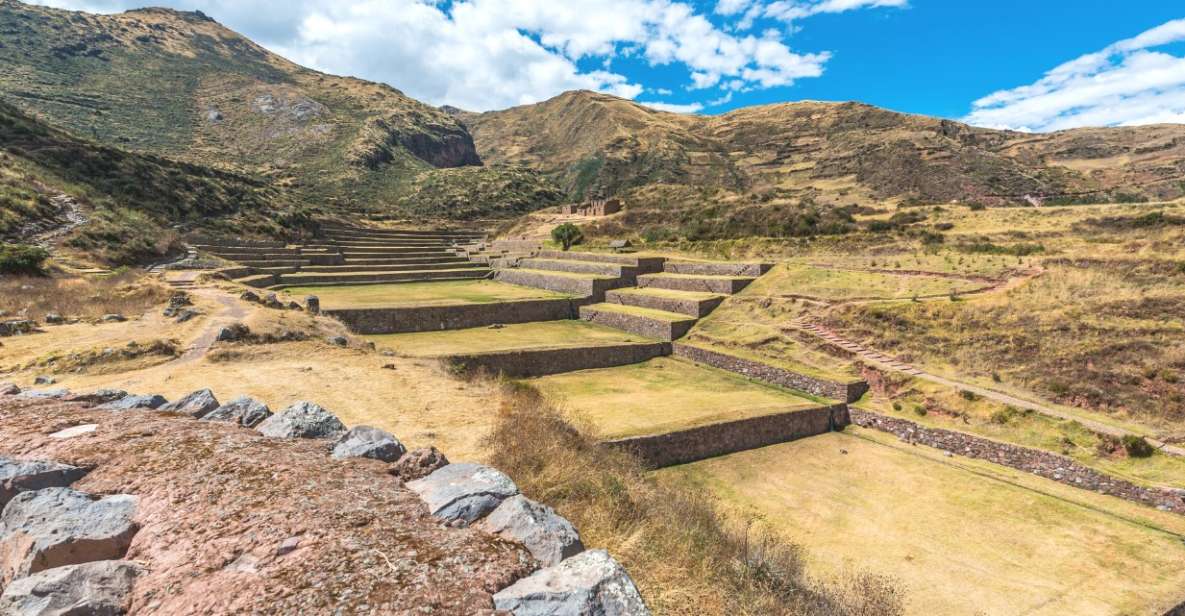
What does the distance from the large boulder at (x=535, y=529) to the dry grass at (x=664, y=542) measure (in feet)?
2.32

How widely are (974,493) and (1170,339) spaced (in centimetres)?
705

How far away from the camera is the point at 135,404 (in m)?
6.12

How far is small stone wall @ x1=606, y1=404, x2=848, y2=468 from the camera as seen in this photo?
11148 mm

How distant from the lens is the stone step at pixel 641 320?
20.7 m

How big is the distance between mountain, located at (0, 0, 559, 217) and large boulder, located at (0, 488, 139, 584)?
6308 centimetres

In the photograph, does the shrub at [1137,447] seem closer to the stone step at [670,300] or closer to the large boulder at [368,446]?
the stone step at [670,300]

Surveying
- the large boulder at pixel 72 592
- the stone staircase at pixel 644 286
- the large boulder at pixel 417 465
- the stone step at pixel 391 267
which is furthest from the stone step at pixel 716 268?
the large boulder at pixel 72 592

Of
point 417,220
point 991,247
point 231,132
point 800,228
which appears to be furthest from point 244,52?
point 991,247

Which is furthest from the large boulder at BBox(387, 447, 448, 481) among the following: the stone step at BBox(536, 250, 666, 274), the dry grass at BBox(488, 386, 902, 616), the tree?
the tree

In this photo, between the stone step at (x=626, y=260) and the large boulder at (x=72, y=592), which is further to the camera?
the stone step at (x=626, y=260)

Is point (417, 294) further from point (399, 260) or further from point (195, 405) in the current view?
point (195, 405)

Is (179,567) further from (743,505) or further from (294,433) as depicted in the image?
(743,505)

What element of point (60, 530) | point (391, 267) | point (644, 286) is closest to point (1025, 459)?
point (60, 530)

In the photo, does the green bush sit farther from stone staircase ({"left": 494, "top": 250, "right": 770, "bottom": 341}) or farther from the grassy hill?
stone staircase ({"left": 494, "top": 250, "right": 770, "bottom": 341})
